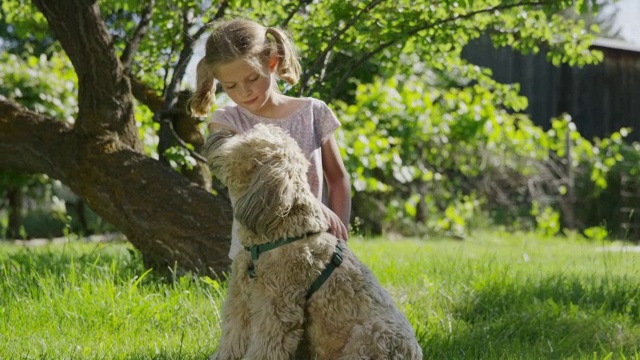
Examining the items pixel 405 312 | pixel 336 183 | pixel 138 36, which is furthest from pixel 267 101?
pixel 138 36

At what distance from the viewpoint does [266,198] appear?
10.1 ft

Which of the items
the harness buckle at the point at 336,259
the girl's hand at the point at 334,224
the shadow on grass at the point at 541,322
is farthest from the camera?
the shadow on grass at the point at 541,322

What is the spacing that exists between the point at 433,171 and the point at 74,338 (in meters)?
8.77

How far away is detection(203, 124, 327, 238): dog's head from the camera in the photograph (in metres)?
3.09

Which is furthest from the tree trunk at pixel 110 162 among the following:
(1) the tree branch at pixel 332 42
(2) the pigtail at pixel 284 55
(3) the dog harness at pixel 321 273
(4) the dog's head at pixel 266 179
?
(4) the dog's head at pixel 266 179

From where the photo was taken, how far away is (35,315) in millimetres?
4738

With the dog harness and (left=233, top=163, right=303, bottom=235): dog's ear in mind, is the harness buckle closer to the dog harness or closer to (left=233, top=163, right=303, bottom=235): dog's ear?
the dog harness

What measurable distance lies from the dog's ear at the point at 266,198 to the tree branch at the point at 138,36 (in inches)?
142

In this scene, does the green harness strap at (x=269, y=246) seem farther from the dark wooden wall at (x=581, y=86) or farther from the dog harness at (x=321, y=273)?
the dark wooden wall at (x=581, y=86)

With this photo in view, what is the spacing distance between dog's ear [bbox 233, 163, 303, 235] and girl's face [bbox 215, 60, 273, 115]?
651 mm

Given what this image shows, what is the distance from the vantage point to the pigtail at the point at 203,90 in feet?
12.6

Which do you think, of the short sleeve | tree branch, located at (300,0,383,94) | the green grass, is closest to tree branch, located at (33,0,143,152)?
the green grass

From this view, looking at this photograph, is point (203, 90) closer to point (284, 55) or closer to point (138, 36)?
point (284, 55)

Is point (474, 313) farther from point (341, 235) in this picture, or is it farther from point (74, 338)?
point (74, 338)
